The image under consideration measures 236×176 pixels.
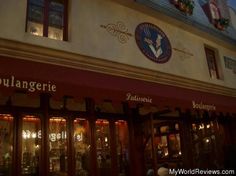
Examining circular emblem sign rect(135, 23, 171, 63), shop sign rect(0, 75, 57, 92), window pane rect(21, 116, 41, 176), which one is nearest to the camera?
shop sign rect(0, 75, 57, 92)

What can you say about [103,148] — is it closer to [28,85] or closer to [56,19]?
[28,85]

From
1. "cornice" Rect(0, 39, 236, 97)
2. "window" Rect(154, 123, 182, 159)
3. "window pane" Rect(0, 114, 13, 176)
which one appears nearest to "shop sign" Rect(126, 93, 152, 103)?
"cornice" Rect(0, 39, 236, 97)

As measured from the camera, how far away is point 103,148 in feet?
26.5

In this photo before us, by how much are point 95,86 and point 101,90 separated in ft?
0.51

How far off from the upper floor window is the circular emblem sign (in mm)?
2210

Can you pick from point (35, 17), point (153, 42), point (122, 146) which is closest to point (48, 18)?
point (35, 17)

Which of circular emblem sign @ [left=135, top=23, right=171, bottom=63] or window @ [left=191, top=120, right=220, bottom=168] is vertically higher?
circular emblem sign @ [left=135, top=23, right=171, bottom=63]

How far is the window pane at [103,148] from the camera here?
7.95 metres

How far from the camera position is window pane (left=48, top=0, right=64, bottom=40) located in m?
7.25

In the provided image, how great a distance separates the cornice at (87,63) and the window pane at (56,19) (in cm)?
71

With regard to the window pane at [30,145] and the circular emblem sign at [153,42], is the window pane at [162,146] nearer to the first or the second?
the circular emblem sign at [153,42]

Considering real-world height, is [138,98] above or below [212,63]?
below

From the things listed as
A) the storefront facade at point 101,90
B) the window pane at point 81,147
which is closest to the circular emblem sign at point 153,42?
the storefront facade at point 101,90

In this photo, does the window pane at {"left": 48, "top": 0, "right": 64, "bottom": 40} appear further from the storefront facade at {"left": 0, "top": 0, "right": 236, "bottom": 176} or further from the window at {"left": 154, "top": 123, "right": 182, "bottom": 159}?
the window at {"left": 154, "top": 123, "right": 182, "bottom": 159}
